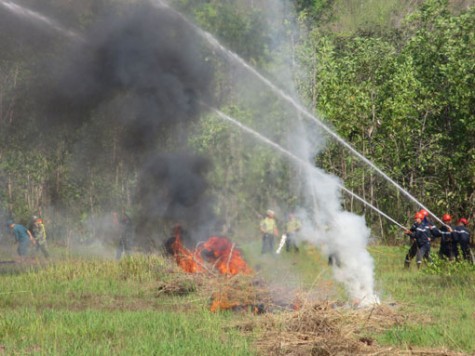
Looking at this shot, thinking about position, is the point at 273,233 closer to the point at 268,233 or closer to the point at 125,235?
the point at 268,233

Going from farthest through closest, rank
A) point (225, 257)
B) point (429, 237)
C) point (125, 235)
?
point (125, 235)
point (429, 237)
point (225, 257)

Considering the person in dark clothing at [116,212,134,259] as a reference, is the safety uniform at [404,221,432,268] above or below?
above

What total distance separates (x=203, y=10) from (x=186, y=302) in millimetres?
12300

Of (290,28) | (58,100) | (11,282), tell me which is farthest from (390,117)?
(11,282)

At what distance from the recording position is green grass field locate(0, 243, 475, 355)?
1020 centimetres

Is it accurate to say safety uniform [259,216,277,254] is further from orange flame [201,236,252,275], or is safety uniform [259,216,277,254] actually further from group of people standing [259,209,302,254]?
orange flame [201,236,252,275]

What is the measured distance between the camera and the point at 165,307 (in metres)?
13.9

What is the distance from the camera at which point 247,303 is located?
13.1 metres

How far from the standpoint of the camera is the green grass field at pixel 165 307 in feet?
33.4

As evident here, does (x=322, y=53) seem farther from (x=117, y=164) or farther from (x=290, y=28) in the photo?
(x=117, y=164)

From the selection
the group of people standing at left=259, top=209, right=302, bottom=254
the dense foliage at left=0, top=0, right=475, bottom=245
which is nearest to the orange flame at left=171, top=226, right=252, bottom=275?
the dense foliage at left=0, top=0, right=475, bottom=245

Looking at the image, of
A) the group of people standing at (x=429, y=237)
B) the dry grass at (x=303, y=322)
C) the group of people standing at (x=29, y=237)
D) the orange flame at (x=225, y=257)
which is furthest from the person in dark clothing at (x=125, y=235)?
the dry grass at (x=303, y=322)

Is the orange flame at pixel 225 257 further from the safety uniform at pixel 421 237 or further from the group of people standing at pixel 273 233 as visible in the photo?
the group of people standing at pixel 273 233

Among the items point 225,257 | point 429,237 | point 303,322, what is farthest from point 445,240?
point 303,322
